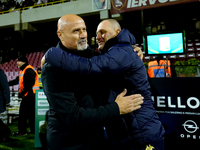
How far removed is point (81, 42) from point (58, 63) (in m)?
0.24

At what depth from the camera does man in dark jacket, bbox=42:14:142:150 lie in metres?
0.85

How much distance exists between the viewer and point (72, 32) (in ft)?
3.27

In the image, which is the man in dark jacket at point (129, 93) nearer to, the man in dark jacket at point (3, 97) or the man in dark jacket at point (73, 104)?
the man in dark jacket at point (73, 104)

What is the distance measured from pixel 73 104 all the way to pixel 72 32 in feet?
1.37

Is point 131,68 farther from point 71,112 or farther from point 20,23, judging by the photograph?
point 20,23

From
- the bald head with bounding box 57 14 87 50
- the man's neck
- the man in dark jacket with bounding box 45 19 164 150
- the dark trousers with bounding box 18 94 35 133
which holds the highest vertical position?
the bald head with bounding box 57 14 87 50

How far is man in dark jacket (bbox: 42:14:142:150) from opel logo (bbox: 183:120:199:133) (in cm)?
113

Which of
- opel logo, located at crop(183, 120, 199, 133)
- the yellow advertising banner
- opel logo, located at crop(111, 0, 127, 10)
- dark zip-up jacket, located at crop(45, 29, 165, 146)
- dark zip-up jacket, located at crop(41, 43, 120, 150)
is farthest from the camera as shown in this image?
opel logo, located at crop(111, 0, 127, 10)

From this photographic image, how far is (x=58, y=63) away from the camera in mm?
855

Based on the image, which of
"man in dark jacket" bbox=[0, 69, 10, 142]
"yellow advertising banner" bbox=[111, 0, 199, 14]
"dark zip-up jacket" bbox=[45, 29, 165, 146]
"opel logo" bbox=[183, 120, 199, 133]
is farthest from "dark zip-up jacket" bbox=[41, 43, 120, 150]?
"yellow advertising banner" bbox=[111, 0, 199, 14]

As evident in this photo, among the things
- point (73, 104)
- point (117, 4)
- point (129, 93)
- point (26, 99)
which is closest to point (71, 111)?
point (73, 104)

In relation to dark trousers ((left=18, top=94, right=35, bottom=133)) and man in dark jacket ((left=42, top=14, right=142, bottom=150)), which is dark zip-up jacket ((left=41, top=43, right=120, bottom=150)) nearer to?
man in dark jacket ((left=42, top=14, right=142, bottom=150))

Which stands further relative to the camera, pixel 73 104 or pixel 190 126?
pixel 190 126

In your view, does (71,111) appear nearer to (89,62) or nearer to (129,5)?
(89,62)
